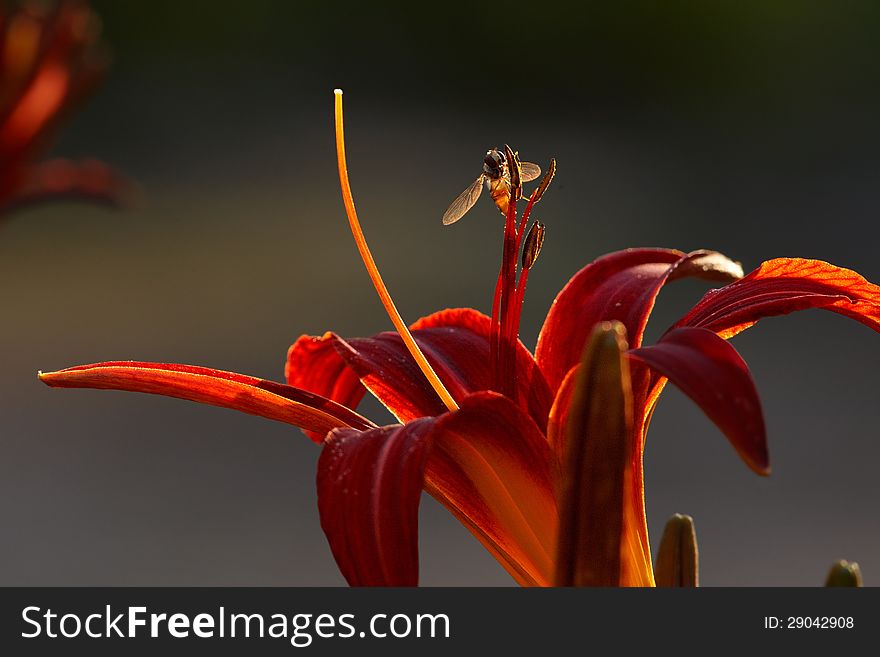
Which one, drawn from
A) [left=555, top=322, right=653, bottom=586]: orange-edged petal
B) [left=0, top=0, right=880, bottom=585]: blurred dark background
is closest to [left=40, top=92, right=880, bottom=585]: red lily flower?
[left=555, top=322, right=653, bottom=586]: orange-edged petal

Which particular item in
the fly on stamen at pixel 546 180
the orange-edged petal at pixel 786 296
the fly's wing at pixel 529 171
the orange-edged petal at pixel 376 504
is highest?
the fly's wing at pixel 529 171

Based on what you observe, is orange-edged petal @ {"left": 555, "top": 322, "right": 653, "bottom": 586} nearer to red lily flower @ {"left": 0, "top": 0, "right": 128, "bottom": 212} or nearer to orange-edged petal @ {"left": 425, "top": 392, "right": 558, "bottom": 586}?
orange-edged petal @ {"left": 425, "top": 392, "right": 558, "bottom": 586}

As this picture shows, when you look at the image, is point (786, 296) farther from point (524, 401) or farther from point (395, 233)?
point (395, 233)

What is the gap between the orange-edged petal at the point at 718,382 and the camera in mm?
449

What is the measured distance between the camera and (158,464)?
123 inches

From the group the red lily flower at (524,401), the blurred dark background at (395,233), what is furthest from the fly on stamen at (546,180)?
the blurred dark background at (395,233)

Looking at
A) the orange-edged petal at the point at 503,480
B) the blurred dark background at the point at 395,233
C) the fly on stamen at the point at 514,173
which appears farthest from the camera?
the blurred dark background at the point at 395,233

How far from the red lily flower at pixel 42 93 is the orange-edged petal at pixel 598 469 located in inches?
10.0

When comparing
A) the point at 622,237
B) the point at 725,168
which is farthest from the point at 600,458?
the point at 725,168

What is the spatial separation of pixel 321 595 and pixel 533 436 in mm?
126

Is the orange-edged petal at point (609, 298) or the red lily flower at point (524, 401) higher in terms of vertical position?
the orange-edged petal at point (609, 298)

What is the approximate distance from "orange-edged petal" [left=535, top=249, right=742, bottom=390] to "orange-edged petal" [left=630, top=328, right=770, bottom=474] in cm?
13

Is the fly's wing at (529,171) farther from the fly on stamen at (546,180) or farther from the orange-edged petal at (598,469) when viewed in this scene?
the orange-edged petal at (598,469)

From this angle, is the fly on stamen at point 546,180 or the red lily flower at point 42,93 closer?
the red lily flower at point 42,93
